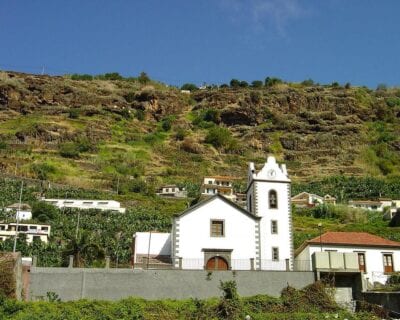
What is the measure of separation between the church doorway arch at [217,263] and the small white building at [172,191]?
67.5 metres

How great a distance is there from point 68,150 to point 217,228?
91676 millimetres

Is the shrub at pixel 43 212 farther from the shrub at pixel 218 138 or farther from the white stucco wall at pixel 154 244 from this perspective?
the shrub at pixel 218 138

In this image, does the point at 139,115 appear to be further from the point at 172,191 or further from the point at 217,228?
the point at 217,228

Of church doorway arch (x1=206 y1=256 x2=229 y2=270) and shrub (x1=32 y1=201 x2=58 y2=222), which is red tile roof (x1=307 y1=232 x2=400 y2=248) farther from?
shrub (x1=32 y1=201 x2=58 y2=222)

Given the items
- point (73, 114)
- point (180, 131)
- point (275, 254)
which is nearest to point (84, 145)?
point (73, 114)

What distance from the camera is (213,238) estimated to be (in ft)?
111

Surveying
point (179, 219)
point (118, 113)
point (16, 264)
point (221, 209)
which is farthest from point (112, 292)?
point (118, 113)

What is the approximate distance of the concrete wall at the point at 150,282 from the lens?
27.1 m

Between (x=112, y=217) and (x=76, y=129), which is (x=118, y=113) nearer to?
(x=76, y=129)

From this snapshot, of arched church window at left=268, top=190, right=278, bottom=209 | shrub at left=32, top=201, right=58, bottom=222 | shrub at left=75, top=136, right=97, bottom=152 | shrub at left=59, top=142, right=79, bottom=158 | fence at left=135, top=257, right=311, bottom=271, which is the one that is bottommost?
fence at left=135, top=257, right=311, bottom=271

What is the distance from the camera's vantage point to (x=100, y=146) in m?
127

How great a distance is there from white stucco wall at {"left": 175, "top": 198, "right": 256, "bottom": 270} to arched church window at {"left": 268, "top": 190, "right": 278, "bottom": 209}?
3640mm

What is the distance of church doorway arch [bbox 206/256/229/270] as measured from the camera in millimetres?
33031

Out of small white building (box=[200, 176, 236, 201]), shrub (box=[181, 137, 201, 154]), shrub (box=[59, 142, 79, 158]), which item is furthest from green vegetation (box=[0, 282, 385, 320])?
shrub (box=[181, 137, 201, 154])
